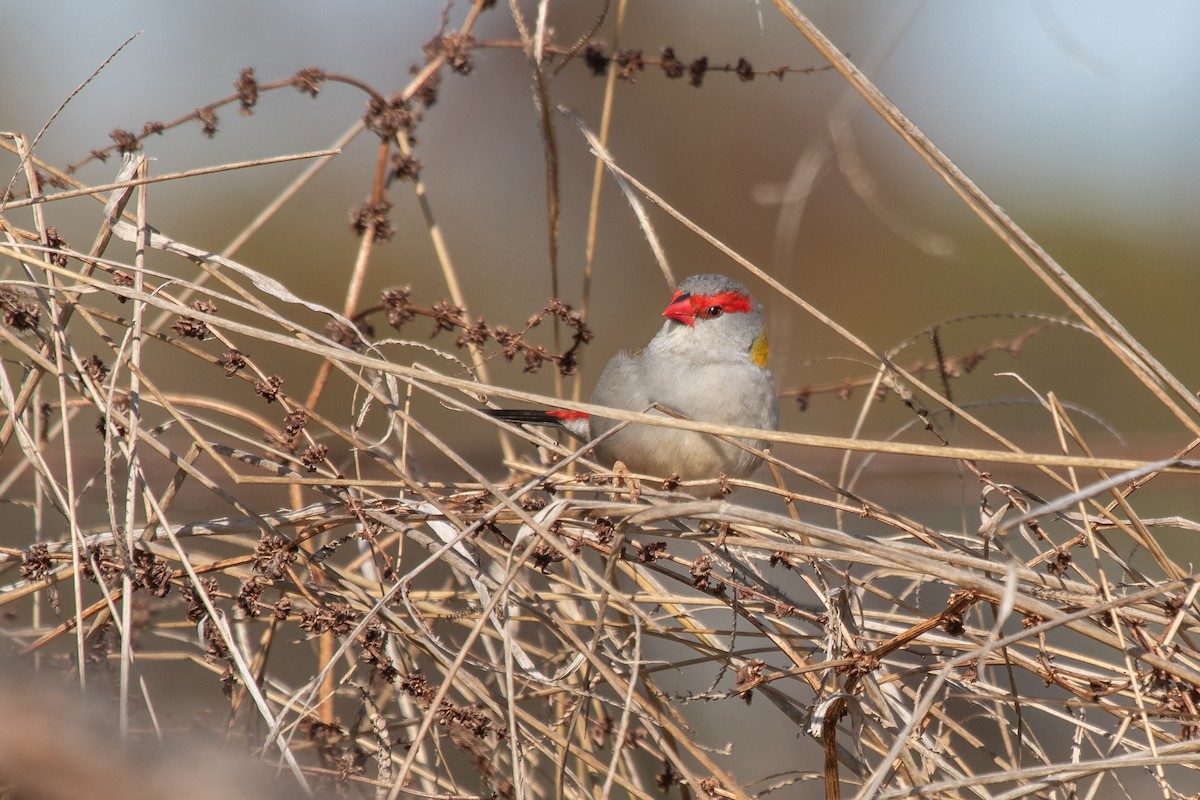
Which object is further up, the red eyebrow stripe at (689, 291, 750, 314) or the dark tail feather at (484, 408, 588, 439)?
the red eyebrow stripe at (689, 291, 750, 314)

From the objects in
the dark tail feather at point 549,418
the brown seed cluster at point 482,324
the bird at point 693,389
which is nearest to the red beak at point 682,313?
the bird at point 693,389

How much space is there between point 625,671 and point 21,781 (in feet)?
4.25

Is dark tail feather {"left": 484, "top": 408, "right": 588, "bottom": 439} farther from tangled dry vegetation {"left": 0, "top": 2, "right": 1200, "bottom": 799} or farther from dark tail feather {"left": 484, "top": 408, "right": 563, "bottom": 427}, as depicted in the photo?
tangled dry vegetation {"left": 0, "top": 2, "right": 1200, "bottom": 799}

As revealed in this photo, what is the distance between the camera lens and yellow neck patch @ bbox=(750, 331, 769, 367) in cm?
306

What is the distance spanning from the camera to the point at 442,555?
5.05 feet

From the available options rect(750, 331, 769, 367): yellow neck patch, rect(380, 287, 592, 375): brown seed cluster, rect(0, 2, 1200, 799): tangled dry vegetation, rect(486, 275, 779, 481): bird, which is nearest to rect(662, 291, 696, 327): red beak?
rect(486, 275, 779, 481): bird

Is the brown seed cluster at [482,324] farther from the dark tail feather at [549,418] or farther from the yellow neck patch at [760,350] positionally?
the yellow neck patch at [760,350]

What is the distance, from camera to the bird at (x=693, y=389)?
262cm

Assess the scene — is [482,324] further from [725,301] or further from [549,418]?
[725,301]

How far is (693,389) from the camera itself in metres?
2.79

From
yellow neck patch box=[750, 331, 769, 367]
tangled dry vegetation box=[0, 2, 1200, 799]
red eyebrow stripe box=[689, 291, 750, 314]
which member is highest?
red eyebrow stripe box=[689, 291, 750, 314]

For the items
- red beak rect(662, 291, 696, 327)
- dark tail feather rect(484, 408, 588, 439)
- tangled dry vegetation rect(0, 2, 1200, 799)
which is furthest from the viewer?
red beak rect(662, 291, 696, 327)

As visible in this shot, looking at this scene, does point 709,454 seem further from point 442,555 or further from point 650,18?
point 650,18

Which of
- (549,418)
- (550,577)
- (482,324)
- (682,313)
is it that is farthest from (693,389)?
(550,577)
